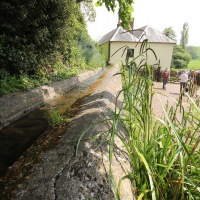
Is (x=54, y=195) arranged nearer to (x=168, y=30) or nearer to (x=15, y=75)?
(x=15, y=75)

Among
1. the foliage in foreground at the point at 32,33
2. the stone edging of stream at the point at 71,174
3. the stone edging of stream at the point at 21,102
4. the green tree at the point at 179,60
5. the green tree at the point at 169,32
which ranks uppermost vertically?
the green tree at the point at 169,32

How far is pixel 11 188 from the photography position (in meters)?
1.67

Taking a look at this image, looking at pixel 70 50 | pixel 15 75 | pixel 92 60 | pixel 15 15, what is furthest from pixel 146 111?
pixel 92 60

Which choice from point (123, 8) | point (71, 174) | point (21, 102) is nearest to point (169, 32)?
point (123, 8)

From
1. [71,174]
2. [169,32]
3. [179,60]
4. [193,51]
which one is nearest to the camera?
[71,174]

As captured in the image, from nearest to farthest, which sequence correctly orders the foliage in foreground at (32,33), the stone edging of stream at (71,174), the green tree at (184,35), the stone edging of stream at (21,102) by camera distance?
the stone edging of stream at (71,174)
the stone edging of stream at (21,102)
the foliage in foreground at (32,33)
the green tree at (184,35)

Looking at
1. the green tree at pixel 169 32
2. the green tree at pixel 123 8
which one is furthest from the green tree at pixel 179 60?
the green tree at pixel 123 8

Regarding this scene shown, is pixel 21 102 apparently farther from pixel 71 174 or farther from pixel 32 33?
pixel 71 174

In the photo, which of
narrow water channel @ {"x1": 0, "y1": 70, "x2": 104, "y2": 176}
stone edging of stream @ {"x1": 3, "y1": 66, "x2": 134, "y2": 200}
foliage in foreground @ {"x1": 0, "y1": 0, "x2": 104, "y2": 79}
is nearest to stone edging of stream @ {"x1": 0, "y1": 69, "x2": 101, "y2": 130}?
narrow water channel @ {"x1": 0, "y1": 70, "x2": 104, "y2": 176}

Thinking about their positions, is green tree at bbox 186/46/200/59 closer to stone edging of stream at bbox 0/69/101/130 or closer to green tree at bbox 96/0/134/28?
green tree at bbox 96/0/134/28

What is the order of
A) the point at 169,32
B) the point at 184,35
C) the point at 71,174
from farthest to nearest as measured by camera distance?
the point at 184,35 → the point at 169,32 → the point at 71,174

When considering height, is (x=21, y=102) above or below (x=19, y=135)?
above

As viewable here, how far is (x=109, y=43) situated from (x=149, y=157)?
29117mm

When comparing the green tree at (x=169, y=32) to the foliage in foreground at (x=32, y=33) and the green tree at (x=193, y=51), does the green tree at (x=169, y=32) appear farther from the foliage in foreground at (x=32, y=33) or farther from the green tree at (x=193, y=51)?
the green tree at (x=193, y=51)
